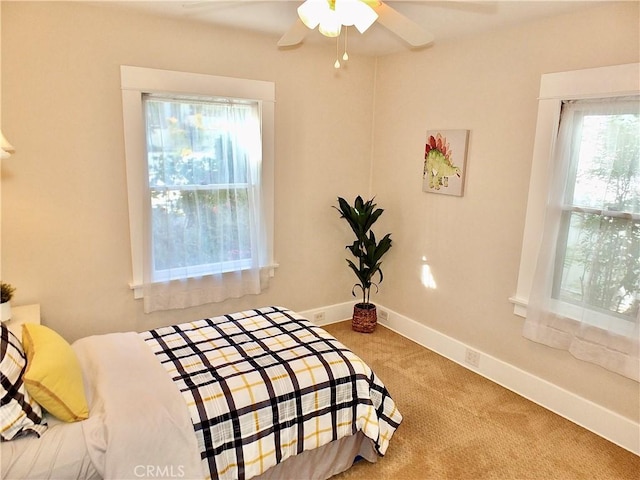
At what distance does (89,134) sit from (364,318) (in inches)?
102

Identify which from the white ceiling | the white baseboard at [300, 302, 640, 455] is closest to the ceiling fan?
the white ceiling

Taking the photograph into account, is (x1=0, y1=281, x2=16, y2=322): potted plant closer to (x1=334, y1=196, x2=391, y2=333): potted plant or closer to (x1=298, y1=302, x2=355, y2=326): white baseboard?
(x1=298, y1=302, x2=355, y2=326): white baseboard

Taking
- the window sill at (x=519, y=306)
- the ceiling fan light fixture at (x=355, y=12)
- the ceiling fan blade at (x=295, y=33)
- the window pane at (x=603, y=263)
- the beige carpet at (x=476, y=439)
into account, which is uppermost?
the ceiling fan blade at (x=295, y=33)

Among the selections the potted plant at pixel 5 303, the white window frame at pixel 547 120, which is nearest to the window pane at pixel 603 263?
the white window frame at pixel 547 120

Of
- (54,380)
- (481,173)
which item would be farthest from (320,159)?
(54,380)

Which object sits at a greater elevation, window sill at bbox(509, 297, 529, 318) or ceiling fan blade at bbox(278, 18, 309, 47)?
ceiling fan blade at bbox(278, 18, 309, 47)

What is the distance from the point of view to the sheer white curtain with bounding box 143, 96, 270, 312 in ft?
10.1

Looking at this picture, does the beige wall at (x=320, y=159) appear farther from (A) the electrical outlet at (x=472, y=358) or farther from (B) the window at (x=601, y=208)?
(B) the window at (x=601, y=208)

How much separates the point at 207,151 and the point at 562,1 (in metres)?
2.39

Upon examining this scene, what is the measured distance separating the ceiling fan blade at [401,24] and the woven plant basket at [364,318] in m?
2.45

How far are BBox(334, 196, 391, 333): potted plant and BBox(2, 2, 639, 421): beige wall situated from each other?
18 cm

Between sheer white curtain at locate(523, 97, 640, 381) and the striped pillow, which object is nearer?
the striped pillow

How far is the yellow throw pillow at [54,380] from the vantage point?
172 cm

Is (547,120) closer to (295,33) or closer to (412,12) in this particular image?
(412,12)
